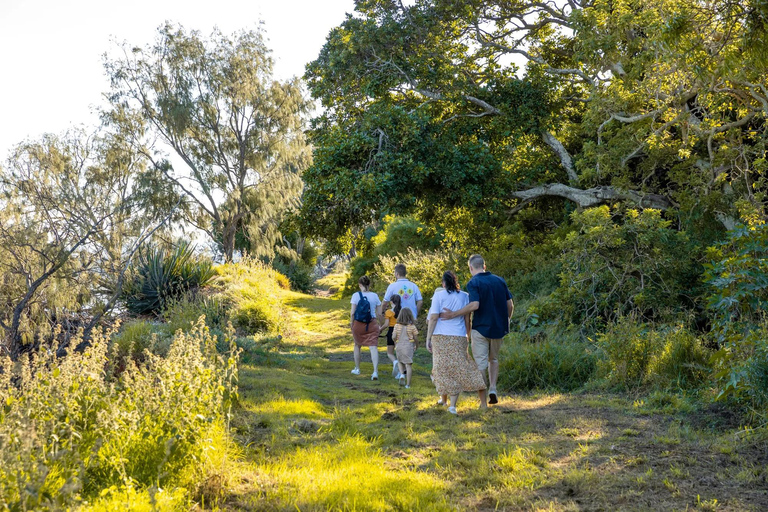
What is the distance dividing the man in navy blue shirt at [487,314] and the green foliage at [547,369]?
151 centimetres

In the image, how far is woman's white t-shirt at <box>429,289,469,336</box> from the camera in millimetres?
6887

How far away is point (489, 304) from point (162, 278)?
12.2 metres

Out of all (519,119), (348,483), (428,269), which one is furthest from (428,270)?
(348,483)

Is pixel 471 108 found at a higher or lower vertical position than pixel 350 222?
higher

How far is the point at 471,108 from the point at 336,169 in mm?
5365

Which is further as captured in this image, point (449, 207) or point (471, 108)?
point (471, 108)

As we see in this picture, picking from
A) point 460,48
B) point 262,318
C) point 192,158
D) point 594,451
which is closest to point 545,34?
point 460,48

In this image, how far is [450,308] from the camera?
6957 mm

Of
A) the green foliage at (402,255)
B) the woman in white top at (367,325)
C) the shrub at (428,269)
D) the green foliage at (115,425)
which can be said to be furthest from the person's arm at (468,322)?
the green foliage at (402,255)

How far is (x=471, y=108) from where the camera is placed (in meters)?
16.0

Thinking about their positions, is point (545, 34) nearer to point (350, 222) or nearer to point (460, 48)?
point (460, 48)

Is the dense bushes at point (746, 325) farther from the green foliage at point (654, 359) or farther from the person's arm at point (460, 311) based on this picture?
the person's arm at point (460, 311)

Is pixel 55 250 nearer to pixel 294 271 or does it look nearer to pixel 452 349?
pixel 452 349

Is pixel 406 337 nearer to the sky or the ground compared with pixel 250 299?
nearer to the ground
